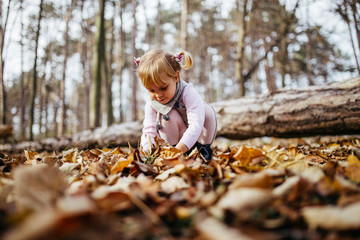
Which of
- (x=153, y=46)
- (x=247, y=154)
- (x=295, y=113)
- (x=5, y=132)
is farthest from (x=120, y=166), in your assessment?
(x=153, y=46)

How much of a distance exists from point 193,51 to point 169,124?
24426mm

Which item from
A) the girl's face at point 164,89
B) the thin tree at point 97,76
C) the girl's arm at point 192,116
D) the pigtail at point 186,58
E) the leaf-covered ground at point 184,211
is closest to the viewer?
the leaf-covered ground at point 184,211

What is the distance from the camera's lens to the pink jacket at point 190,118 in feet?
5.84

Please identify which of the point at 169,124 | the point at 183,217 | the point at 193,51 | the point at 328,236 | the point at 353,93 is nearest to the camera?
the point at 328,236

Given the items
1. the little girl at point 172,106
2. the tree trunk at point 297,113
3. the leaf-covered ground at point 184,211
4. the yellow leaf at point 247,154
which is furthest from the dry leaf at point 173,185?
the tree trunk at point 297,113

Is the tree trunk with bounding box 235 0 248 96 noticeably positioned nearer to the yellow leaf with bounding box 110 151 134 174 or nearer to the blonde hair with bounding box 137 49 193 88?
the blonde hair with bounding box 137 49 193 88

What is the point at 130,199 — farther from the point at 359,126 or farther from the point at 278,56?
the point at 278,56

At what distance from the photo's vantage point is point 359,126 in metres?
2.68

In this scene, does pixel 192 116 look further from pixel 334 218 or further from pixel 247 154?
pixel 334 218

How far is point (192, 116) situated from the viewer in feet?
6.20

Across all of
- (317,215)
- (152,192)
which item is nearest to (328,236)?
(317,215)

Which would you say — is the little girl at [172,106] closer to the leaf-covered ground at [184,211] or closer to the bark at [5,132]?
the leaf-covered ground at [184,211]

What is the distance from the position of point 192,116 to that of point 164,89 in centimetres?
34

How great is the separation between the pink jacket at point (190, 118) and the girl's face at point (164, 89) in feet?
0.45
